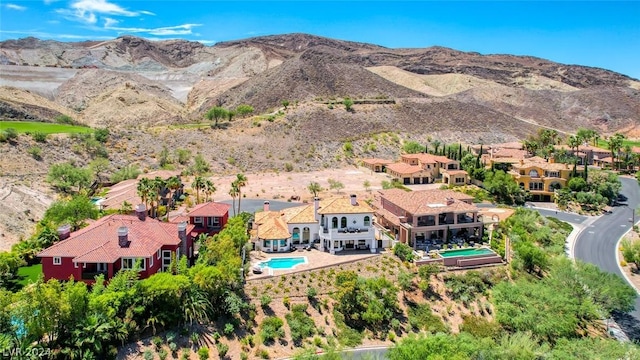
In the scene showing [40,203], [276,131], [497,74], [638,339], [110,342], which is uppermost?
[497,74]

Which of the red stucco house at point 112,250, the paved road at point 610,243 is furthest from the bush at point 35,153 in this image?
the paved road at point 610,243

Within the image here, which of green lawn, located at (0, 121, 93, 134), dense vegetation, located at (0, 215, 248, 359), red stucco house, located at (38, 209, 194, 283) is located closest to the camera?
dense vegetation, located at (0, 215, 248, 359)

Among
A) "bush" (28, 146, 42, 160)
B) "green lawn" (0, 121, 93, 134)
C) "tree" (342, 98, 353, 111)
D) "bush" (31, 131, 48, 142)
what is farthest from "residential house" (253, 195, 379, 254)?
"tree" (342, 98, 353, 111)

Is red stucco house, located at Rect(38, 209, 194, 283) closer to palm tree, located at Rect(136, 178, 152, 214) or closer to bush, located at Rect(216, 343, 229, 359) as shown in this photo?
bush, located at Rect(216, 343, 229, 359)

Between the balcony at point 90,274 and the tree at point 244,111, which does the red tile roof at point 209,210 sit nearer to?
the balcony at point 90,274

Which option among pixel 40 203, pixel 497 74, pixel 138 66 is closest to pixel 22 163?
pixel 40 203

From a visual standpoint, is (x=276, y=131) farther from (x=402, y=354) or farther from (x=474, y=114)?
(x=402, y=354)
